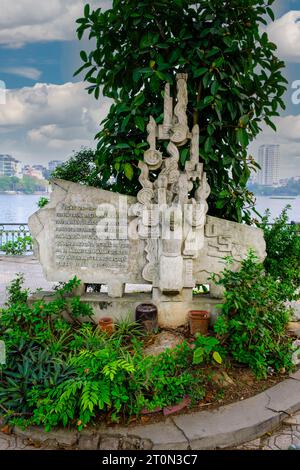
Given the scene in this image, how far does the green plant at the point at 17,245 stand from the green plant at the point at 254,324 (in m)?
7.81

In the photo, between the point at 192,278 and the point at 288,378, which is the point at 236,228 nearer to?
the point at 192,278

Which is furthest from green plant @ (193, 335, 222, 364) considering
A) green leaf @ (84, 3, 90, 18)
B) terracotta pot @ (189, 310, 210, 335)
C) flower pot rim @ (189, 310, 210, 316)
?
green leaf @ (84, 3, 90, 18)

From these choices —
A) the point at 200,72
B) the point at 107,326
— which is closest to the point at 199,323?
the point at 107,326

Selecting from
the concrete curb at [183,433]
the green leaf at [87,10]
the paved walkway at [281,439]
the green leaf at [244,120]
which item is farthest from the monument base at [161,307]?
the green leaf at [87,10]

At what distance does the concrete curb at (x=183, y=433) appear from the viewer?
285 cm

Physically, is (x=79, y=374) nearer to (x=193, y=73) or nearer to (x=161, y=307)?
(x=161, y=307)

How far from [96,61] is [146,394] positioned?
377 centimetres

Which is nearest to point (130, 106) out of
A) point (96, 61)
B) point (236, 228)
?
point (96, 61)

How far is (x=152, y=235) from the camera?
174 inches

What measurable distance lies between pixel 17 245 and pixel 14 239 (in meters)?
0.20

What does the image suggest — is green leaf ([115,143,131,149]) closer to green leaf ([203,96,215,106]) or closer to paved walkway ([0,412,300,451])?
green leaf ([203,96,215,106])

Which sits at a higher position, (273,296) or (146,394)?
(273,296)

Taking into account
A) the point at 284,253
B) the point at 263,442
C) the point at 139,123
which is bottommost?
the point at 263,442
